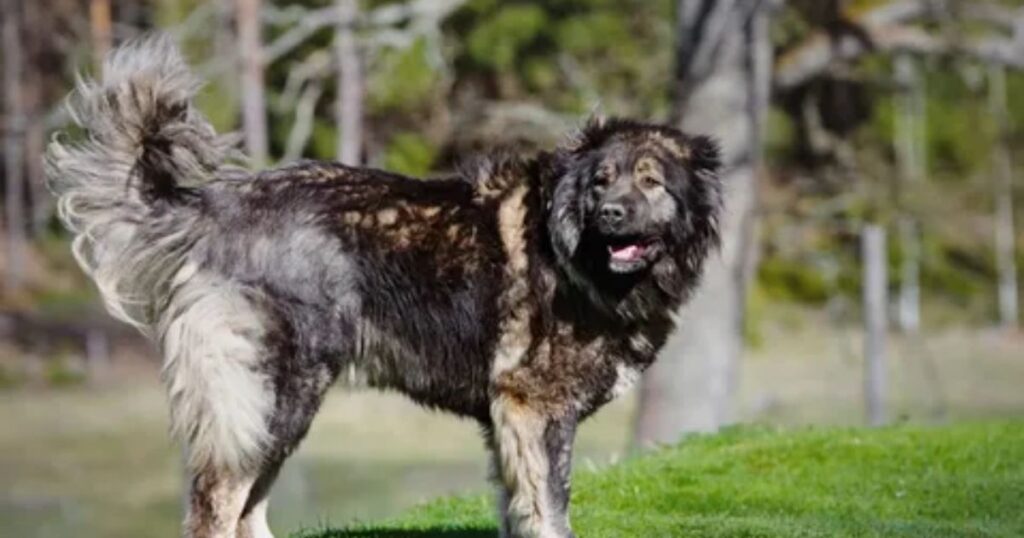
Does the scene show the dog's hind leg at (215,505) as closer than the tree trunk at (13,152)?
Yes

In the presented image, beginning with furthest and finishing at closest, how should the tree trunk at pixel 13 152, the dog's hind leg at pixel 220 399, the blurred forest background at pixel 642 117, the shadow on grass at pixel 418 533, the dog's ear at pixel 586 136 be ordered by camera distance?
the tree trunk at pixel 13 152
the blurred forest background at pixel 642 117
the shadow on grass at pixel 418 533
the dog's ear at pixel 586 136
the dog's hind leg at pixel 220 399

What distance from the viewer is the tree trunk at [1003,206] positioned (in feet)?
122

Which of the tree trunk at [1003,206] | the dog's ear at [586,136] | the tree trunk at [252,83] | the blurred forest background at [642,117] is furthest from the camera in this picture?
the tree trunk at [1003,206]

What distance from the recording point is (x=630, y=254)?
9.22 meters

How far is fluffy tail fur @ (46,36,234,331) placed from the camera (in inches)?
360

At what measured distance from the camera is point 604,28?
37438 millimetres

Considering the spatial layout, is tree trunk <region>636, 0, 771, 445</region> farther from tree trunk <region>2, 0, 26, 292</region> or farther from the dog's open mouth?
tree trunk <region>2, 0, 26, 292</region>

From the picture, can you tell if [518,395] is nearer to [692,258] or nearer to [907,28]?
[692,258]

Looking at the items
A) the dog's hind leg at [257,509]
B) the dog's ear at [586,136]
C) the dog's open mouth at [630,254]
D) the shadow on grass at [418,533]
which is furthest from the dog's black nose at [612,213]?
the shadow on grass at [418,533]

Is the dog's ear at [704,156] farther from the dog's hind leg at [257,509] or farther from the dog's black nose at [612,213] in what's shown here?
the dog's hind leg at [257,509]

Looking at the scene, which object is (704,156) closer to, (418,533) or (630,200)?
(630,200)

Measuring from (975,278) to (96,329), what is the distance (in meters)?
18.0

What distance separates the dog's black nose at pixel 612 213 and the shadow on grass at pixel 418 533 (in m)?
2.32

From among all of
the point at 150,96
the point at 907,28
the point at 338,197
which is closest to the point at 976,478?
the point at 338,197
